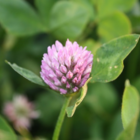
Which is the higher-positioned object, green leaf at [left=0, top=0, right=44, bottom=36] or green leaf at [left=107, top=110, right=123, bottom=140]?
green leaf at [left=0, top=0, right=44, bottom=36]

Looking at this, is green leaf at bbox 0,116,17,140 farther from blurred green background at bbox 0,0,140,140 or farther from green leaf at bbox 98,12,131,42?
green leaf at bbox 98,12,131,42

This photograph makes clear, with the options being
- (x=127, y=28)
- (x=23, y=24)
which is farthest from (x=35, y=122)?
(x=127, y=28)

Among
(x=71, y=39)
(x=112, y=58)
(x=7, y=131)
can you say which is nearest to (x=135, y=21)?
(x=71, y=39)

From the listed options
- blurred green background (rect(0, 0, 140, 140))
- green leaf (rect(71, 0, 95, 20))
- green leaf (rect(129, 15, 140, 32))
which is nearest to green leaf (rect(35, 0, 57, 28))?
blurred green background (rect(0, 0, 140, 140))

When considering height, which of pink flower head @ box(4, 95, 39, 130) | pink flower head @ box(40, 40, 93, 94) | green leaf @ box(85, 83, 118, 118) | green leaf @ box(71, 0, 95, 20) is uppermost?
pink flower head @ box(40, 40, 93, 94)

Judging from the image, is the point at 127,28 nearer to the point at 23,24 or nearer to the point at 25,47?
the point at 23,24

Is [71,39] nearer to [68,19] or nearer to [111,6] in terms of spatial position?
[68,19]
